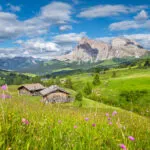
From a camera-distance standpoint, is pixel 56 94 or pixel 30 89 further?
pixel 30 89

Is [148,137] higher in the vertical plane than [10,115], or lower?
lower

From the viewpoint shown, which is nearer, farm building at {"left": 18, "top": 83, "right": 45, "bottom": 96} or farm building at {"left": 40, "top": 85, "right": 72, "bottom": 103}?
farm building at {"left": 40, "top": 85, "right": 72, "bottom": 103}

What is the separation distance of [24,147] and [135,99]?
12033 centimetres

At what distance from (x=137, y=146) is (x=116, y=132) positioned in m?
0.90

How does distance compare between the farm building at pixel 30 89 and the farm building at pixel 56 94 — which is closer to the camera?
the farm building at pixel 56 94

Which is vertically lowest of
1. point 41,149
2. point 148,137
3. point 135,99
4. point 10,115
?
point 135,99

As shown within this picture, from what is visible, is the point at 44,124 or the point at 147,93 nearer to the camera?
the point at 44,124

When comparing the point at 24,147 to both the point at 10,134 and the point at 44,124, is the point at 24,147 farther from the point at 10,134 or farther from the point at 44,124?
the point at 44,124

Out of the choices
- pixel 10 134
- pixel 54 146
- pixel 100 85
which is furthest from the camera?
pixel 100 85

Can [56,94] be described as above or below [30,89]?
below

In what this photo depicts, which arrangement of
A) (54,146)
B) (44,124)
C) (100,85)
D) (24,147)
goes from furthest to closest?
(100,85) < (44,124) < (54,146) < (24,147)

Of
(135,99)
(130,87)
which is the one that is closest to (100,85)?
(130,87)

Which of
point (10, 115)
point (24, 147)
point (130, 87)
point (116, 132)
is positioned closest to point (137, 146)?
point (116, 132)

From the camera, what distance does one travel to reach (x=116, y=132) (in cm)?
453
